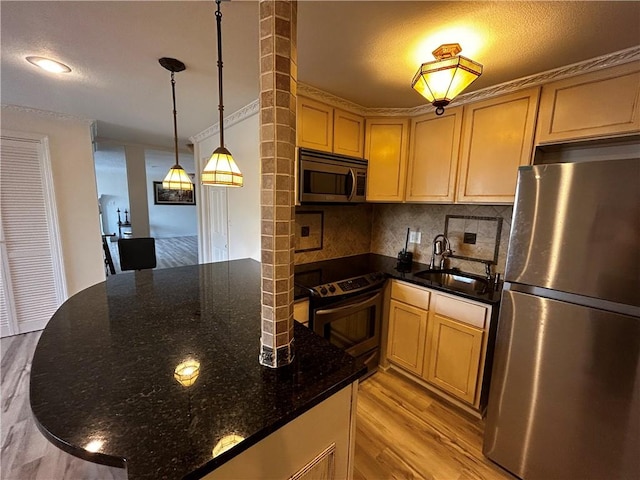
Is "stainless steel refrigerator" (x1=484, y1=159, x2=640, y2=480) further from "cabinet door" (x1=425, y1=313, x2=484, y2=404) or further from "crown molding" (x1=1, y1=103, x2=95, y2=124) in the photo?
"crown molding" (x1=1, y1=103, x2=95, y2=124)

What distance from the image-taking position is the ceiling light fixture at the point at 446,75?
121 cm

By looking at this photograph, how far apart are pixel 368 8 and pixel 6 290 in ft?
13.5

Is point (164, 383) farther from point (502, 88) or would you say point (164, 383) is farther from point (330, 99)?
point (502, 88)

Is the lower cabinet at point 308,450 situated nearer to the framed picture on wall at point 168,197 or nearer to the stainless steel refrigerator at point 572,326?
the stainless steel refrigerator at point 572,326

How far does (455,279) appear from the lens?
2373 mm

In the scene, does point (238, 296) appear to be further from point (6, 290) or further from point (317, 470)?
point (6, 290)

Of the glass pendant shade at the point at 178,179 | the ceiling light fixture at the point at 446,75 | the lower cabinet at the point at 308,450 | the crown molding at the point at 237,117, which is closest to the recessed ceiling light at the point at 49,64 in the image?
the glass pendant shade at the point at 178,179

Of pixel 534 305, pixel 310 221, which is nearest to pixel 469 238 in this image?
pixel 534 305

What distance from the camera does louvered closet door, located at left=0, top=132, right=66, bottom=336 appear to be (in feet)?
8.86

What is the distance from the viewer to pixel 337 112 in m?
2.20

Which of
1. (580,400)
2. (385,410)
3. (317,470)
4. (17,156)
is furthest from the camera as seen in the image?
(17,156)

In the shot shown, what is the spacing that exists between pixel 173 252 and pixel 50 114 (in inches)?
199

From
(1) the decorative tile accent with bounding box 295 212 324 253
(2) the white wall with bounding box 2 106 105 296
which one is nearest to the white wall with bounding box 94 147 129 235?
(2) the white wall with bounding box 2 106 105 296

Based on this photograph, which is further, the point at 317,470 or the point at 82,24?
the point at 82,24
